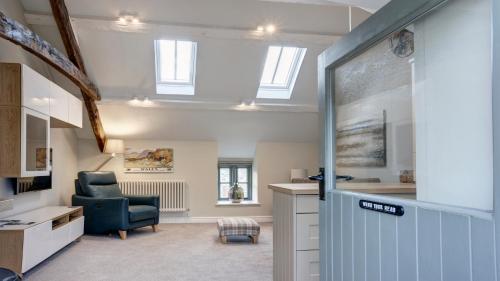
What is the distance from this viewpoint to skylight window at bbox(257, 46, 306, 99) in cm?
568

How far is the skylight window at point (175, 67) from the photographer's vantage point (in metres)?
5.45

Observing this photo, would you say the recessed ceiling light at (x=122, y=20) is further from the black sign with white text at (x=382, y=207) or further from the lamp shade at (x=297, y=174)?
the lamp shade at (x=297, y=174)

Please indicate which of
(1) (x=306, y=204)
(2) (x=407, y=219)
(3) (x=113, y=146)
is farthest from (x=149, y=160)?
(2) (x=407, y=219)

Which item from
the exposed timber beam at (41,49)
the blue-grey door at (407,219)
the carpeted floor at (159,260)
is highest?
the exposed timber beam at (41,49)

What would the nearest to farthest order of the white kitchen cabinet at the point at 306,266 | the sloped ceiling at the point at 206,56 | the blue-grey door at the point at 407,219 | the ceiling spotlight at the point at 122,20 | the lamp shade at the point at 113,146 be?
1. the blue-grey door at the point at 407,219
2. the white kitchen cabinet at the point at 306,266
3. the ceiling spotlight at the point at 122,20
4. the sloped ceiling at the point at 206,56
5. the lamp shade at the point at 113,146

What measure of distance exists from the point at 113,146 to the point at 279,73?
2990mm

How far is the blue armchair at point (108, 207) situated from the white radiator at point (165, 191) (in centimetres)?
67

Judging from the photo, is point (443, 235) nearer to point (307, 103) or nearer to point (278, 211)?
point (278, 211)

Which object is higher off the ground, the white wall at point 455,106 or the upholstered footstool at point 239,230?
the white wall at point 455,106

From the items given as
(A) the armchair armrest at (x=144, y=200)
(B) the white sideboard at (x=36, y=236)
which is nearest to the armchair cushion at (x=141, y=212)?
(A) the armchair armrest at (x=144, y=200)

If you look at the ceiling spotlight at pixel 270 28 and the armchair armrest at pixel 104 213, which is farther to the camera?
the armchair armrest at pixel 104 213

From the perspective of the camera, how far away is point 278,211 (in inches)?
110

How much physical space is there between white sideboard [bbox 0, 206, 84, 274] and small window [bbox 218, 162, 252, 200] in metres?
3.02

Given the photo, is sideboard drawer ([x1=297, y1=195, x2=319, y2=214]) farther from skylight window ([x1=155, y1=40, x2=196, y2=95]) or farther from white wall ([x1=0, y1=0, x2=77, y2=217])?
skylight window ([x1=155, y1=40, x2=196, y2=95])
